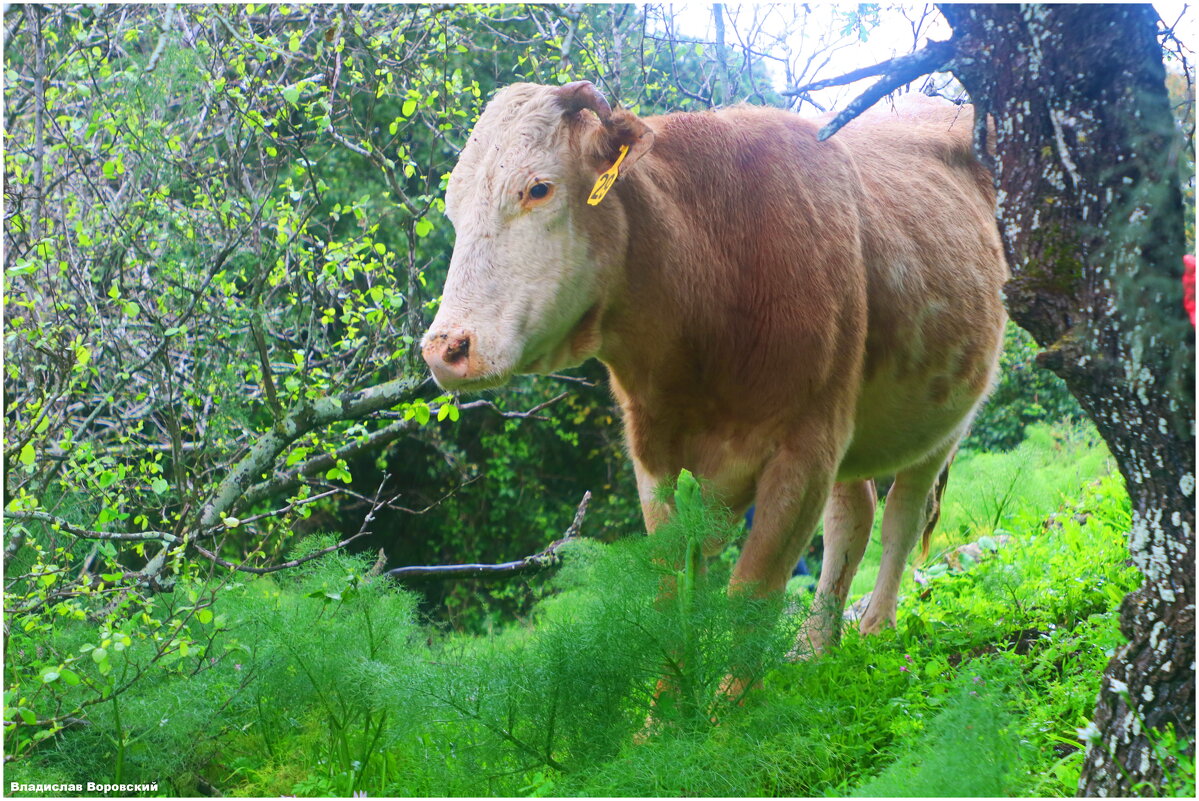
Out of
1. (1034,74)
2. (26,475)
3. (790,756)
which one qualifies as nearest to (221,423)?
(26,475)

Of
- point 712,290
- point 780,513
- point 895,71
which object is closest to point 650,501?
point 780,513

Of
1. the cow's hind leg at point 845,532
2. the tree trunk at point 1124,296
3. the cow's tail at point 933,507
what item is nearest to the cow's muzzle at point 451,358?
the tree trunk at point 1124,296

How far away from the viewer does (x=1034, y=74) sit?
2.43 metres

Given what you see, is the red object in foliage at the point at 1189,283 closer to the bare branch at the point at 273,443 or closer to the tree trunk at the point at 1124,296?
the tree trunk at the point at 1124,296

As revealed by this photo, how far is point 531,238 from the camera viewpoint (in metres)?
3.25

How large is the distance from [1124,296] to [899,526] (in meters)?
2.83

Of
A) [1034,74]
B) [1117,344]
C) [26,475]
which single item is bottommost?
[26,475]

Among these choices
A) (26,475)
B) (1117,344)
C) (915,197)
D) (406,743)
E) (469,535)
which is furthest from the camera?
(469,535)

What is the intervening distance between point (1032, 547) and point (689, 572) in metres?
2.96

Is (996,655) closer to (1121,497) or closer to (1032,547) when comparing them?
(1032,547)

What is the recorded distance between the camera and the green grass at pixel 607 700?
2.70 m

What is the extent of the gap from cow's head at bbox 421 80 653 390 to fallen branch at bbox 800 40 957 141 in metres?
0.82

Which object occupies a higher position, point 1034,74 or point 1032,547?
point 1034,74

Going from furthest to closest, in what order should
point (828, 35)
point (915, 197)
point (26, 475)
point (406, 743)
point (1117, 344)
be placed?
point (828, 35) < point (915, 197) < point (26, 475) < point (406, 743) < point (1117, 344)
